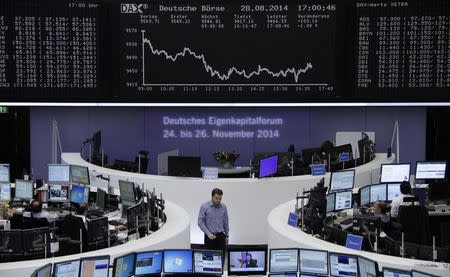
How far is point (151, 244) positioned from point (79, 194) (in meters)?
3.18

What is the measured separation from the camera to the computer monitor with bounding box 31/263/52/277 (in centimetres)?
701

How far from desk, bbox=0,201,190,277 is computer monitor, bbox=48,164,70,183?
2406 millimetres

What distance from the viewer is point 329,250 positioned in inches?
330

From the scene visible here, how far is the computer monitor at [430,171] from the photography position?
12984 millimetres

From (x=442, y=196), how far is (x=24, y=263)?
6320 mm

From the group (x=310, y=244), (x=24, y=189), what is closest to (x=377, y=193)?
(x=310, y=244)

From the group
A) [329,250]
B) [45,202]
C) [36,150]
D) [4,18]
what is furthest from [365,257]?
[36,150]

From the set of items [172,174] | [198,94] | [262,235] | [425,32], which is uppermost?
[425,32]

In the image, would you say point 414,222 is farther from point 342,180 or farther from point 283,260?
point 283,260

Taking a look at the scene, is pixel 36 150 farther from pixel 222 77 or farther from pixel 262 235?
pixel 262 235

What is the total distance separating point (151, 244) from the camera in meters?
8.77

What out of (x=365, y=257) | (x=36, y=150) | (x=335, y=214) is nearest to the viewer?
(x=365, y=257)

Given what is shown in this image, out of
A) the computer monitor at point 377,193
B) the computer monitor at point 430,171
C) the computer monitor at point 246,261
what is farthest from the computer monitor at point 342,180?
the computer monitor at point 246,261

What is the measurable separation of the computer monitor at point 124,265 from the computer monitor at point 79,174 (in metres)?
4.39
